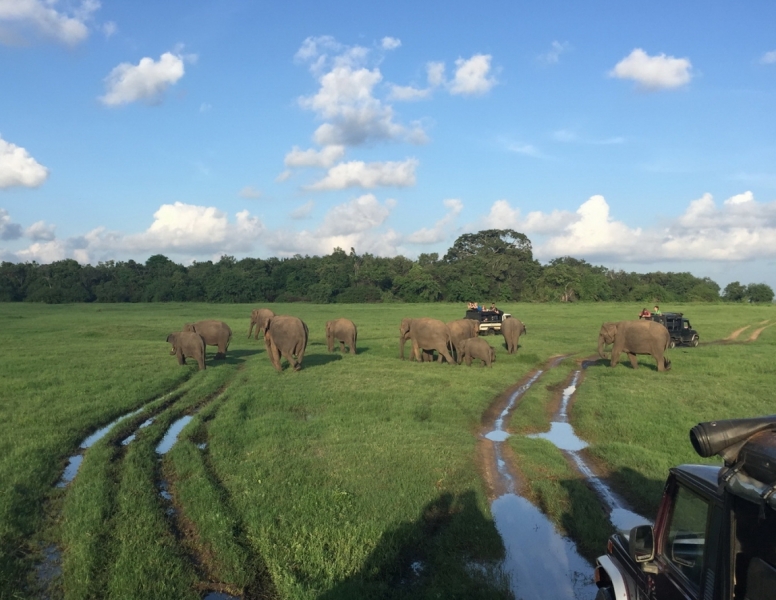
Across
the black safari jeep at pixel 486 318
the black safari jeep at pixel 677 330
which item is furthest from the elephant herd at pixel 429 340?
the black safari jeep at pixel 486 318

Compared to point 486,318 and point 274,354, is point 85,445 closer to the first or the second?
point 274,354

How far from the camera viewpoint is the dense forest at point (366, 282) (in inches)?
3514

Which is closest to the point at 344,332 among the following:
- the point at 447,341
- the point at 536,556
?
the point at 447,341

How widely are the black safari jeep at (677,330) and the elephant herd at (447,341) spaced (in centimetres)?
1121

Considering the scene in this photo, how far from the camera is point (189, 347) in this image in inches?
910

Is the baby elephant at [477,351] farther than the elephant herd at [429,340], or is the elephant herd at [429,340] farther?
the baby elephant at [477,351]

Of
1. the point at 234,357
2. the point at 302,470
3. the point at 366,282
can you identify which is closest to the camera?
the point at 302,470

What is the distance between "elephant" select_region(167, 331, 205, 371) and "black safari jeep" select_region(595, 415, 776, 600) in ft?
66.1

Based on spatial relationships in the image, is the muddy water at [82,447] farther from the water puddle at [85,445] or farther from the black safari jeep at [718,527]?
the black safari jeep at [718,527]

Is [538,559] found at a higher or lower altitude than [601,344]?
lower

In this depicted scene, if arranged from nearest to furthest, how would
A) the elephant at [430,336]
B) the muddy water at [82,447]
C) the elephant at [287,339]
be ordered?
the muddy water at [82,447], the elephant at [287,339], the elephant at [430,336]

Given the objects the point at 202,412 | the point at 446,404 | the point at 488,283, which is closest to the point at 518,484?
the point at 446,404

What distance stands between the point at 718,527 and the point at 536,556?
13.5 ft

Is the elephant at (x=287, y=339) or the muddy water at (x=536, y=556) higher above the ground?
the elephant at (x=287, y=339)
